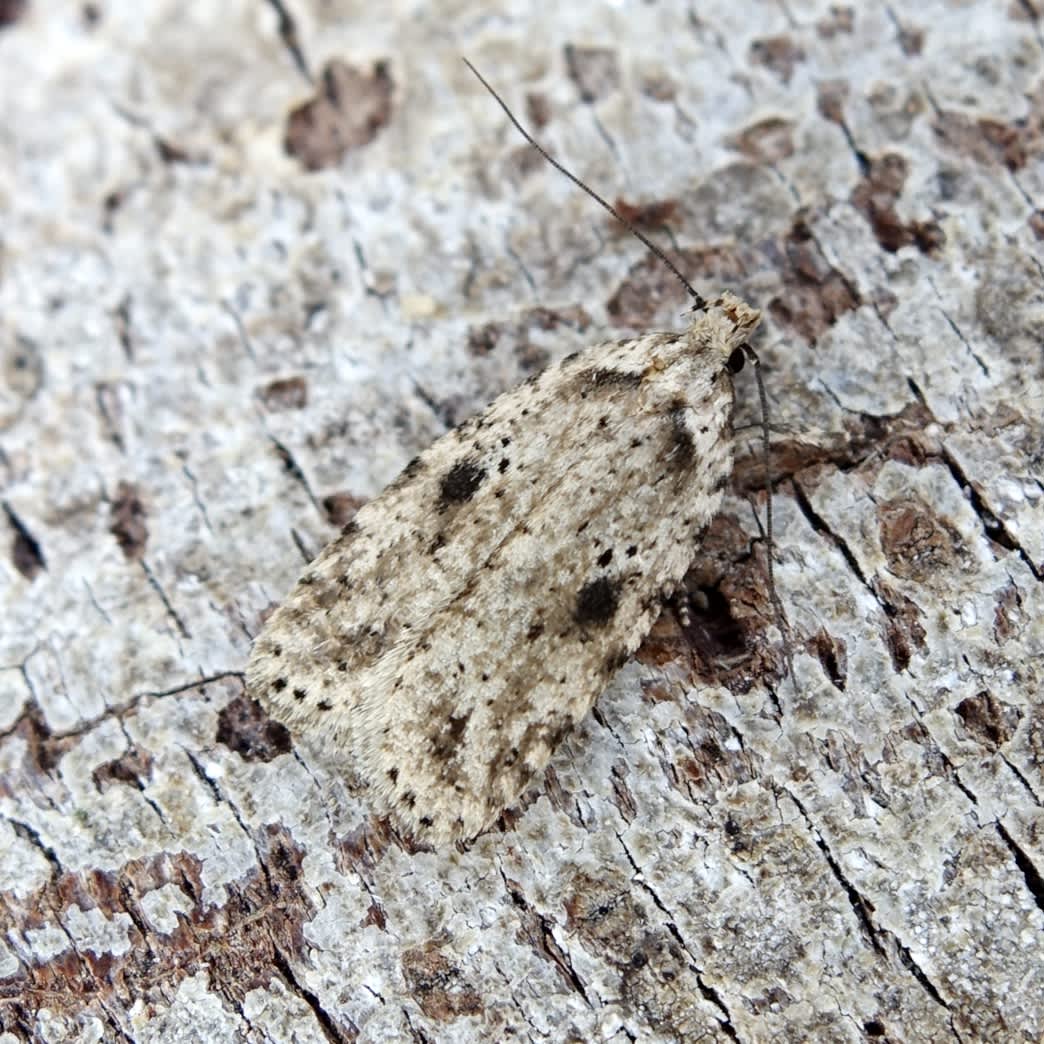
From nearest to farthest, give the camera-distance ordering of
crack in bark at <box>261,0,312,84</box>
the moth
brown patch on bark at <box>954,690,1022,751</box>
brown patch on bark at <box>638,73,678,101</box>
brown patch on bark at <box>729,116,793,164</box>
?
1. brown patch on bark at <box>954,690,1022,751</box>
2. the moth
3. brown patch on bark at <box>729,116,793,164</box>
4. brown patch on bark at <box>638,73,678,101</box>
5. crack in bark at <box>261,0,312,84</box>

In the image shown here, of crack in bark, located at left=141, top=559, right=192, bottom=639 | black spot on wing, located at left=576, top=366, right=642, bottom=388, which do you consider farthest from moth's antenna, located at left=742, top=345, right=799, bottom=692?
crack in bark, located at left=141, top=559, right=192, bottom=639

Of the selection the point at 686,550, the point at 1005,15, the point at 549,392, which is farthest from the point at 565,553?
the point at 1005,15

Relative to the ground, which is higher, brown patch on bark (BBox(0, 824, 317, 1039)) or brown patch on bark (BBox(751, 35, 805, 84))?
brown patch on bark (BBox(751, 35, 805, 84))

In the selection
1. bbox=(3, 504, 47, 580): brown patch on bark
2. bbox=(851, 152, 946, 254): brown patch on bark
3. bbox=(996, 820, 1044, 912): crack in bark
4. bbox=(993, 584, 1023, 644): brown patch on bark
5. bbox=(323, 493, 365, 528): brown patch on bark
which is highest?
bbox=(851, 152, 946, 254): brown patch on bark

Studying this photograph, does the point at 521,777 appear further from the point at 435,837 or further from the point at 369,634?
the point at 369,634

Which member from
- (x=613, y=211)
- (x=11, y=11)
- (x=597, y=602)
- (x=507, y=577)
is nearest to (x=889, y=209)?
(x=613, y=211)

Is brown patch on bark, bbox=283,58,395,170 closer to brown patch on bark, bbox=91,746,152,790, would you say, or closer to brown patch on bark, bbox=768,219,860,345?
brown patch on bark, bbox=768,219,860,345

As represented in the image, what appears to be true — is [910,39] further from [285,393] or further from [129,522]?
[129,522]
